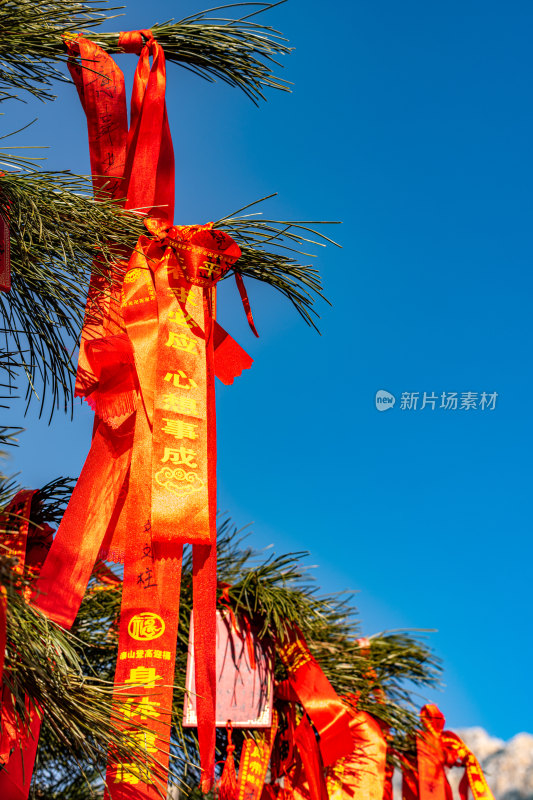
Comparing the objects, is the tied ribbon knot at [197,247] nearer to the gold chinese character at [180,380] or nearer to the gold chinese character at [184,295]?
the gold chinese character at [184,295]

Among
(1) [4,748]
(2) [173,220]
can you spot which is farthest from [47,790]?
(2) [173,220]

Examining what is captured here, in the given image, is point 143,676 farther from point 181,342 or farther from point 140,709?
point 181,342

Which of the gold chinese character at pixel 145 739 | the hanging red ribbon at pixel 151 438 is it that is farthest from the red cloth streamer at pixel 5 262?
the gold chinese character at pixel 145 739

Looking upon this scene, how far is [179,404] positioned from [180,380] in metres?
0.04

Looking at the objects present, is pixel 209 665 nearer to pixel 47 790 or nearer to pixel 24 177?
pixel 24 177

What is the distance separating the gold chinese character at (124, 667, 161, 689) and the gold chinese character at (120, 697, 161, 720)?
0.02m

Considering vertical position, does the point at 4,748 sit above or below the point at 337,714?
below

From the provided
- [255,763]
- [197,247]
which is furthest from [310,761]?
[197,247]

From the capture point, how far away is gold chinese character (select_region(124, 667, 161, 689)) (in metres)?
1.03

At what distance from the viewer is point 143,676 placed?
1037 millimetres

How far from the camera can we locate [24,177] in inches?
42.4

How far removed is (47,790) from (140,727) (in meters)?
1.02

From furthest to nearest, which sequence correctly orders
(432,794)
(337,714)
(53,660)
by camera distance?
(432,794), (337,714), (53,660)

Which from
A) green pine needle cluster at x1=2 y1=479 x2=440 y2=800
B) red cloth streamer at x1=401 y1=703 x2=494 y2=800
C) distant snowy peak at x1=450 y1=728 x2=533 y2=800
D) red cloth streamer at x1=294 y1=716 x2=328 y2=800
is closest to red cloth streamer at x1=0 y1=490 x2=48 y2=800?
green pine needle cluster at x1=2 y1=479 x2=440 y2=800
